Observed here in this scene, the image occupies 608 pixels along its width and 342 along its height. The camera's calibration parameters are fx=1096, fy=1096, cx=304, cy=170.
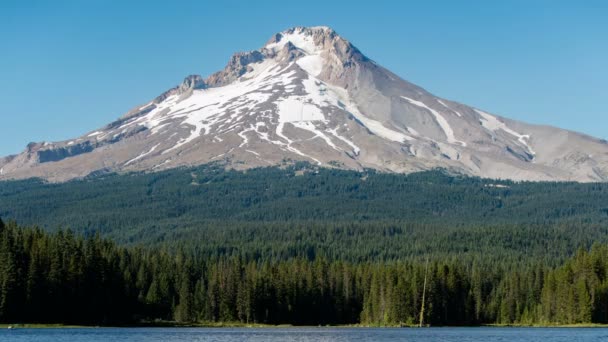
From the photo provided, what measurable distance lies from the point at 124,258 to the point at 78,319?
4160 cm

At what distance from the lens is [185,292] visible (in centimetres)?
16875

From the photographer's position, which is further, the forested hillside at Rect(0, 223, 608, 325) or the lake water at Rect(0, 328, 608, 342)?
the forested hillside at Rect(0, 223, 608, 325)

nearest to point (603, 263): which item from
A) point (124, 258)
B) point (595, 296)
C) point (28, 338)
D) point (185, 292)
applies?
point (595, 296)

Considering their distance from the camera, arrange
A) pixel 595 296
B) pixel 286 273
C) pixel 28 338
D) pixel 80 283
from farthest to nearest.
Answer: pixel 286 273 → pixel 595 296 → pixel 80 283 → pixel 28 338

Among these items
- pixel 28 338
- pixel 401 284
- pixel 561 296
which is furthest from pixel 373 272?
pixel 28 338

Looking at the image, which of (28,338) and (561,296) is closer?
(28,338)

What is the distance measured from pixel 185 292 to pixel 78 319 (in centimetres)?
3587

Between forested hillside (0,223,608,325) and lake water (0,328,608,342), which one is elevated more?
forested hillside (0,223,608,325)

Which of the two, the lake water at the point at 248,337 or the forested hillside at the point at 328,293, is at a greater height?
the forested hillside at the point at 328,293

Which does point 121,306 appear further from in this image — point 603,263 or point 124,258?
point 603,263

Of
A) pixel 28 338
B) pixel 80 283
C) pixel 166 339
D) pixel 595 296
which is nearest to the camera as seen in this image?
pixel 28 338

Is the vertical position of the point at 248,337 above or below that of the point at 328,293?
below

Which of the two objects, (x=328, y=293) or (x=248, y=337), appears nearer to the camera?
(x=248, y=337)

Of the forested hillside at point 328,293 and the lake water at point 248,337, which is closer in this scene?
the lake water at point 248,337
